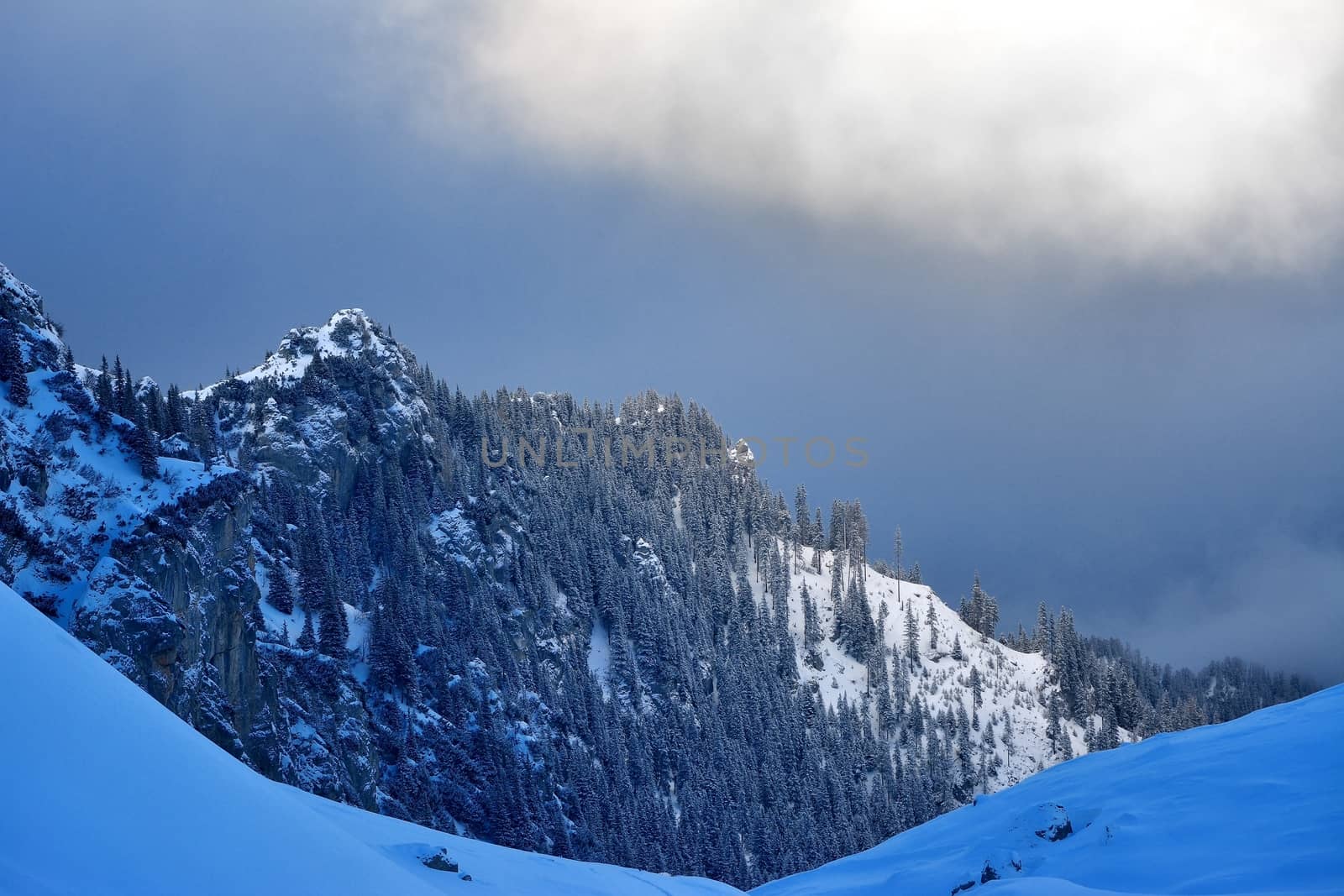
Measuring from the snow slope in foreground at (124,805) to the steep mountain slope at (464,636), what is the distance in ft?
138

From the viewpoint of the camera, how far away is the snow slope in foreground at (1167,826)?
69.9 ft

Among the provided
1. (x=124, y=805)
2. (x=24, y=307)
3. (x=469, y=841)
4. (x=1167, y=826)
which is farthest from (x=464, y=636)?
(x=124, y=805)

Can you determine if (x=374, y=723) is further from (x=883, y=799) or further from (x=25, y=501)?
(x=883, y=799)

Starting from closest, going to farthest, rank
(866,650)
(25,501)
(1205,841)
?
1. (1205,841)
2. (25,501)
3. (866,650)

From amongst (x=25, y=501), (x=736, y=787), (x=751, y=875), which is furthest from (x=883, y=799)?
(x=25, y=501)

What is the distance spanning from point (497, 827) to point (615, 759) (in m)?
29.5

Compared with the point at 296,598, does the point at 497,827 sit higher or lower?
lower

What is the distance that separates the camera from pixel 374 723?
106625 mm

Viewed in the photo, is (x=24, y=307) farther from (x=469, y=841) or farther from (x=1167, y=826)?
(x=1167, y=826)

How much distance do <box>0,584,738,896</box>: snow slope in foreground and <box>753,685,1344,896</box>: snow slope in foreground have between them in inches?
602

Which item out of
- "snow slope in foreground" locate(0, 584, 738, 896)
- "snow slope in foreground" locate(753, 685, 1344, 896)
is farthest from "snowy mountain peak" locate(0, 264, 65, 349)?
"snow slope in foreground" locate(753, 685, 1344, 896)

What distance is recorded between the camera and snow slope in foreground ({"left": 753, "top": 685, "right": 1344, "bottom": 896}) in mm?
21297

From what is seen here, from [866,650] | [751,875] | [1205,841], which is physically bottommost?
[1205,841]

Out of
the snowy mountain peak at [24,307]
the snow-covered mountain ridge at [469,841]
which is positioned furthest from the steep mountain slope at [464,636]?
the snow-covered mountain ridge at [469,841]
